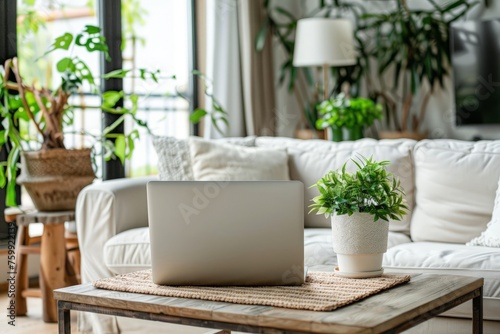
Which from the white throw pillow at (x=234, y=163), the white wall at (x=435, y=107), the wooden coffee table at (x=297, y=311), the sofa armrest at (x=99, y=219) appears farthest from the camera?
the white wall at (x=435, y=107)

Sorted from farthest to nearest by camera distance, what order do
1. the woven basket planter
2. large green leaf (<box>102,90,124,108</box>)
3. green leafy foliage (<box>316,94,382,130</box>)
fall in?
1. green leafy foliage (<box>316,94,382,130</box>)
2. large green leaf (<box>102,90,124,108</box>)
3. the woven basket planter

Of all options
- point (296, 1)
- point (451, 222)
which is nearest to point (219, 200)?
point (451, 222)

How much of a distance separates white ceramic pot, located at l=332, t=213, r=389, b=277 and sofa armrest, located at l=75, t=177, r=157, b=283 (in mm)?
1353

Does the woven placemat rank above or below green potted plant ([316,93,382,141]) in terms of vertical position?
below

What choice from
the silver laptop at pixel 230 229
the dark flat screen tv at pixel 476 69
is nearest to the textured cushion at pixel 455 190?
the silver laptop at pixel 230 229

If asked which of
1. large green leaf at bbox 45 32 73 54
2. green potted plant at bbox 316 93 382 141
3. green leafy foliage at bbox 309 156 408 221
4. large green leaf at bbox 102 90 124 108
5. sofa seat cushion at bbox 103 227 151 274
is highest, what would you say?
large green leaf at bbox 45 32 73 54

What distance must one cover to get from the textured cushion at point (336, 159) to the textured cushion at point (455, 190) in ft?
0.18

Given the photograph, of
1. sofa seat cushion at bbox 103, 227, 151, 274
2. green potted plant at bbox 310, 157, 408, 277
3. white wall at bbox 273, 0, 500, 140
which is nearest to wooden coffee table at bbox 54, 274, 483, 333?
green potted plant at bbox 310, 157, 408, 277

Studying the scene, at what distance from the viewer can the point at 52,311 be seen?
11.3ft

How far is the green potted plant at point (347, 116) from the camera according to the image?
451 centimetres

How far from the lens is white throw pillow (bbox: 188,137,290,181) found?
10.9 feet

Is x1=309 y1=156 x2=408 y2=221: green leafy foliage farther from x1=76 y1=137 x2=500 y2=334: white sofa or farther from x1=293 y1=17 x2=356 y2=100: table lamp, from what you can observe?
x1=293 y1=17 x2=356 y2=100: table lamp

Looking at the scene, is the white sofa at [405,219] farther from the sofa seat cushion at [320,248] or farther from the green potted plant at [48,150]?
the green potted plant at [48,150]

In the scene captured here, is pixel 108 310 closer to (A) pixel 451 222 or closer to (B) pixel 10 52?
(A) pixel 451 222
